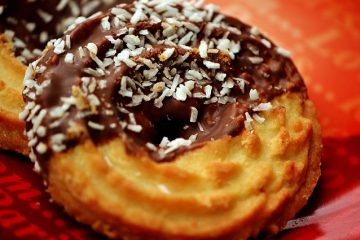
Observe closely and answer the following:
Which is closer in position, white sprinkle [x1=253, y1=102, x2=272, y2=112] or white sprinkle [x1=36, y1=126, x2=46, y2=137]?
white sprinkle [x1=36, y1=126, x2=46, y2=137]

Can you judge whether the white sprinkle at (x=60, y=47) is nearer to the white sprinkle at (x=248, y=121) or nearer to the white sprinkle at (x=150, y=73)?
the white sprinkle at (x=150, y=73)

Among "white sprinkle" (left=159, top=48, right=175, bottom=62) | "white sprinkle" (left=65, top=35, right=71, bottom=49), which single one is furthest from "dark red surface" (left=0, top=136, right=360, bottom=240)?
"white sprinkle" (left=159, top=48, right=175, bottom=62)

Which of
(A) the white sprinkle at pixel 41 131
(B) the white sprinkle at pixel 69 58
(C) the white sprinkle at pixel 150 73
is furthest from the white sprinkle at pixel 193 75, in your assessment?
(A) the white sprinkle at pixel 41 131

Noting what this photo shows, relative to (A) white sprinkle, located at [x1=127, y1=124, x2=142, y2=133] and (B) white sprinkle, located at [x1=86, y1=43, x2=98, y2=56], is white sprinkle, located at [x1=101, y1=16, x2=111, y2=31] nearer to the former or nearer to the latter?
(B) white sprinkle, located at [x1=86, y1=43, x2=98, y2=56]

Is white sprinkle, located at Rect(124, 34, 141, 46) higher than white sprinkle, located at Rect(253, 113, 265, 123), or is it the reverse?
white sprinkle, located at Rect(124, 34, 141, 46)

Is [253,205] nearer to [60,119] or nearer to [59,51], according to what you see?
[60,119]

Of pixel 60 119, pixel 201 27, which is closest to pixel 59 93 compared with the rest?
pixel 60 119
